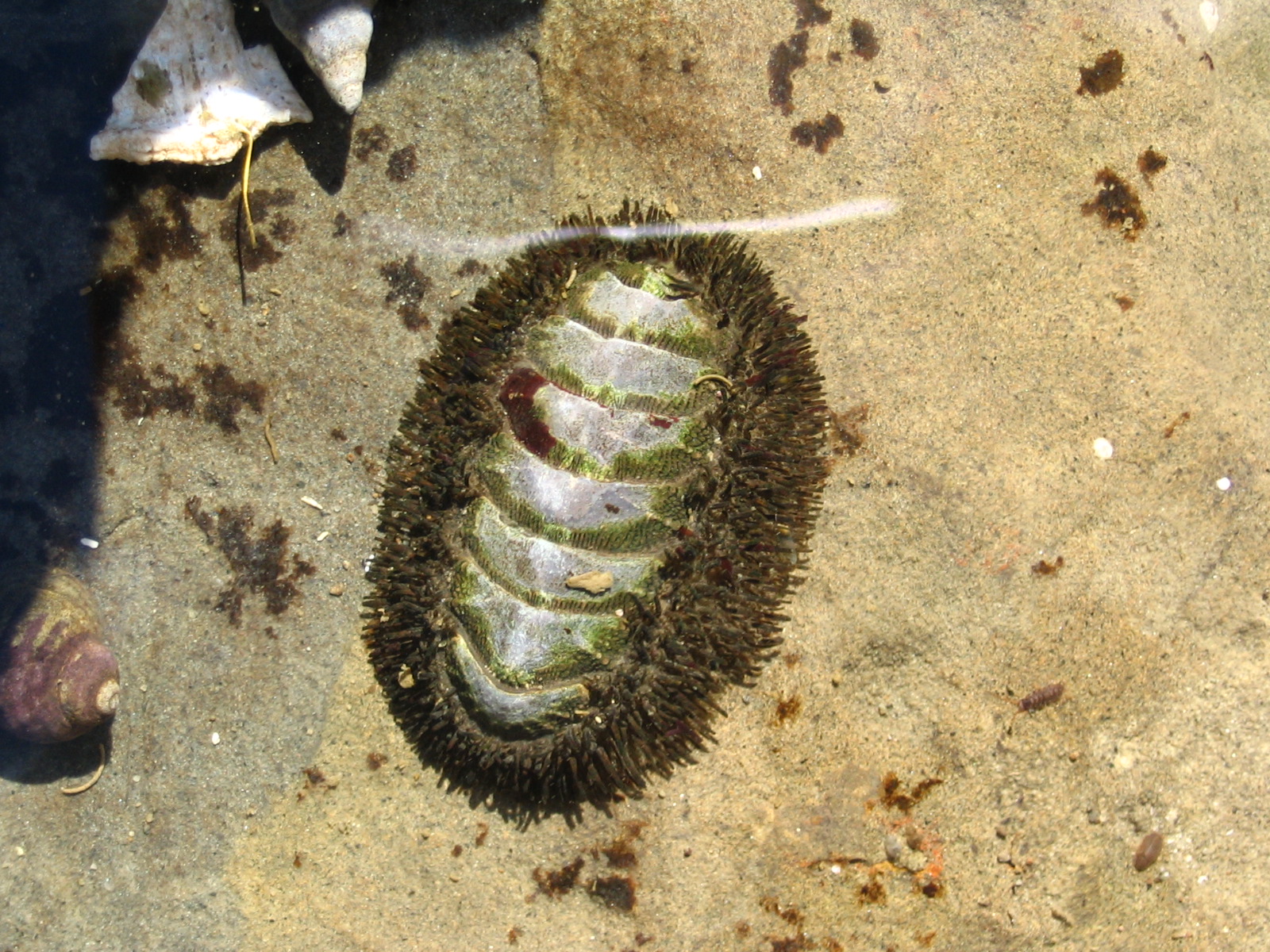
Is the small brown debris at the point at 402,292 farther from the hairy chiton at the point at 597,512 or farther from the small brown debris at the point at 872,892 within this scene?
the small brown debris at the point at 872,892

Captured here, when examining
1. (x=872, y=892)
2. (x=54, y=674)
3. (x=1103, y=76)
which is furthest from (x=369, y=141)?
(x=872, y=892)

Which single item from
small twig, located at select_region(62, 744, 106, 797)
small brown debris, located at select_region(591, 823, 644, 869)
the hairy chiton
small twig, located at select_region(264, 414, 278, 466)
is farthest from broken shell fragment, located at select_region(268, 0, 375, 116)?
small brown debris, located at select_region(591, 823, 644, 869)

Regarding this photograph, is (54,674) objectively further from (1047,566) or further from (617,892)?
(1047,566)

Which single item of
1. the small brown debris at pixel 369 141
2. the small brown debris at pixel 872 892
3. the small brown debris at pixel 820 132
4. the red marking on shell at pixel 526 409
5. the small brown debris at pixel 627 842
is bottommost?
the small brown debris at pixel 627 842

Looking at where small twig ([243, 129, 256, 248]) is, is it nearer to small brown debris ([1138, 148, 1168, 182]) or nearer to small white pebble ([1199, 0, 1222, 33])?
small brown debris ([1138, 148, 1168, 182])

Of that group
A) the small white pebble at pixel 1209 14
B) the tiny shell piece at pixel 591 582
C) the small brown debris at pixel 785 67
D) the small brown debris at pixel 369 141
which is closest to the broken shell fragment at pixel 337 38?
the small brown debris at pixel 369 141

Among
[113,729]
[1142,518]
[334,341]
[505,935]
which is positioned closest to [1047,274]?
[1142,518]
